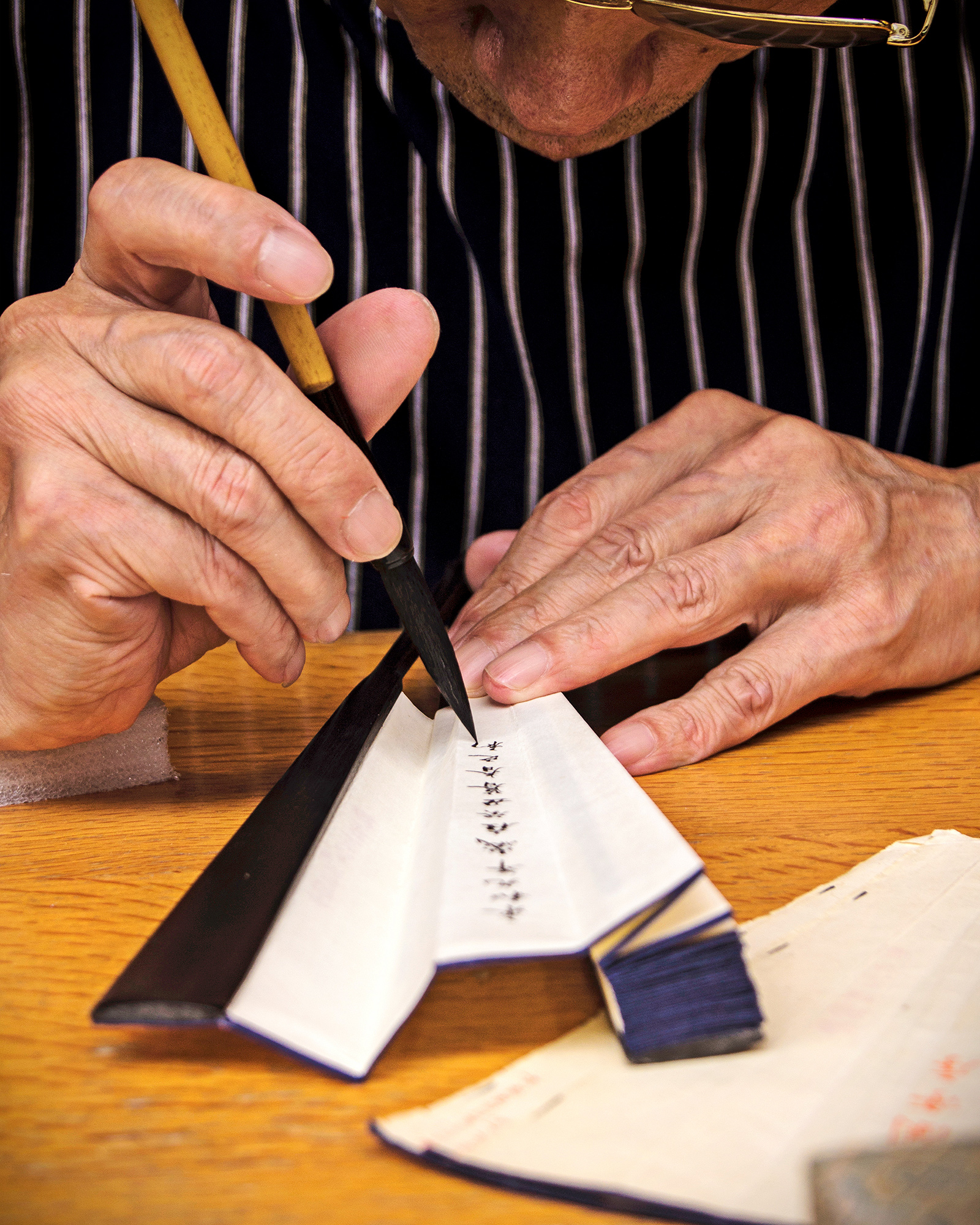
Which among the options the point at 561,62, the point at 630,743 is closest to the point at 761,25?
the point at 561,62

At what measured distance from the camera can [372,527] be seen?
80cm

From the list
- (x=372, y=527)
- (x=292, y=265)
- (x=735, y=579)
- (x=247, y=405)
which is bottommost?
(x=735, y=579)

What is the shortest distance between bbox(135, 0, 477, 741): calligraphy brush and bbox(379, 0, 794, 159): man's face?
57cm

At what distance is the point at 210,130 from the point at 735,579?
0.70m

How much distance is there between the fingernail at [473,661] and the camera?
3.18 ft

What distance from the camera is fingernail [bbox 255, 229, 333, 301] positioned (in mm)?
711

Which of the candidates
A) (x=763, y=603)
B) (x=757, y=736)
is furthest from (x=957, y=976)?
(x=763, y=603)

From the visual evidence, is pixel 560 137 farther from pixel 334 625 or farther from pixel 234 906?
pixel 234 906

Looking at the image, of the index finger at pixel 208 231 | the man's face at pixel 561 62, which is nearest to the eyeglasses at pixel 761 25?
the man's face at pixel 561 62

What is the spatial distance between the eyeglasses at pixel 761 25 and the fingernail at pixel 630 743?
83cm

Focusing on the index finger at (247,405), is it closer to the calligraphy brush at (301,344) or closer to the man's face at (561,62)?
the calligraphy brush at (301,344)

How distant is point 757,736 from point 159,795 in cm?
63

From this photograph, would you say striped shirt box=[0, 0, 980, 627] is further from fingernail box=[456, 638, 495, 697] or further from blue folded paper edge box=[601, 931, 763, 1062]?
blue folded paper edge box=[601, 931, 763, 1062]

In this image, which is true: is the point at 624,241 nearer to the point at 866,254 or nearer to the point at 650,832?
the point at 866,254
